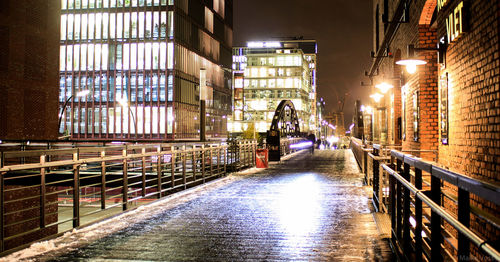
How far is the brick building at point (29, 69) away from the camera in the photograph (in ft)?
63.8

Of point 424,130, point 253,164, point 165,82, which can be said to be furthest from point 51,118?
point 165,82

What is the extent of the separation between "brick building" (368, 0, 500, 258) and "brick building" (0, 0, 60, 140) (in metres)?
17.4

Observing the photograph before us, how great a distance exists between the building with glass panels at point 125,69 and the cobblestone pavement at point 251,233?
39.1m

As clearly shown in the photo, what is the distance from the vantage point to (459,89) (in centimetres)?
700

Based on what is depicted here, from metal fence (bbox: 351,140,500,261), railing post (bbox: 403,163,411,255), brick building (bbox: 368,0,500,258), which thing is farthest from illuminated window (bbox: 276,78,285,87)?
railing post (bbox: 403,163,411,255)

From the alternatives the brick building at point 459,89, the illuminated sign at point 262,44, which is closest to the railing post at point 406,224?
the brick building at point 459,89

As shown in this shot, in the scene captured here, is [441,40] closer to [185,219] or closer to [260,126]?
[185,219]

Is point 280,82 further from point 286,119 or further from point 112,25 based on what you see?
point 112,25

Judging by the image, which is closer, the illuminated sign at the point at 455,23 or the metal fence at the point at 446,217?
the metal fence at the point at 446,217

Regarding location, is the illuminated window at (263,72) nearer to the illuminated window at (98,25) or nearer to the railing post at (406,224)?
the illuminated window at (98,25)

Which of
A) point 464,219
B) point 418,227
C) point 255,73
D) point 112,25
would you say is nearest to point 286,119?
point 112,25

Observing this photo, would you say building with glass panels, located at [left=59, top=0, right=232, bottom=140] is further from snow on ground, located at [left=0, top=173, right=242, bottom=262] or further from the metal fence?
the metal fence

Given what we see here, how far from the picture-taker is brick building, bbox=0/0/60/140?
765 inches

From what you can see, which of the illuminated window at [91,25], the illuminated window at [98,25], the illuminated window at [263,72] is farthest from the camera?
the illuminated window at [263,72]
